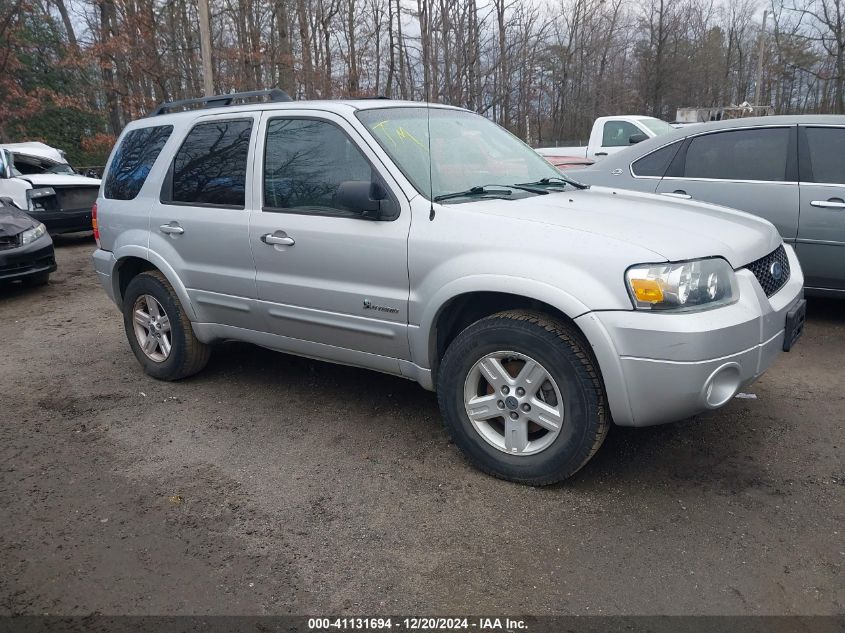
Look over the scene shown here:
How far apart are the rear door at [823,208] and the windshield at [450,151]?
7.66 ft

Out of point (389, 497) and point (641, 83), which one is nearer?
point (389, 497)

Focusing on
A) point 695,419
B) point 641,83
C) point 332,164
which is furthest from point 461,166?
point 641,83

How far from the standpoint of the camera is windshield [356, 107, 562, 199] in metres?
3.69

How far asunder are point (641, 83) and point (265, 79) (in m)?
24.7

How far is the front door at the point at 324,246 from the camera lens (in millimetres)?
3621

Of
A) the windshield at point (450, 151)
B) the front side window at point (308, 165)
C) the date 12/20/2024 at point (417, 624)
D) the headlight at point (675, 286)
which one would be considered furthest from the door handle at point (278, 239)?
the date 12/20/2024 at point (417, 624)

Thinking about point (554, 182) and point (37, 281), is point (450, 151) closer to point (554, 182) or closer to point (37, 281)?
point (554, 182)

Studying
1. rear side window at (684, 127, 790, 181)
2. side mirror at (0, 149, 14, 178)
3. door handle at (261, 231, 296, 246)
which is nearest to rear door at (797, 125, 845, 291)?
rear side window at (684, 127, 790, 181)

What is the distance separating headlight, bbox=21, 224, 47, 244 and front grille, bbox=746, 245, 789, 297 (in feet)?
26.7

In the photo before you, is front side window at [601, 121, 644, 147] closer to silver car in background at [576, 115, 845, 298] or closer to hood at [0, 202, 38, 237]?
silver car in background at [576, 115, 845, 298]

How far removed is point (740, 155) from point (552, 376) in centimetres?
379

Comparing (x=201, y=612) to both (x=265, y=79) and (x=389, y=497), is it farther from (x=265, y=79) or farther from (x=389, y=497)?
(x=265, y=79)

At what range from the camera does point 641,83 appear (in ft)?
132

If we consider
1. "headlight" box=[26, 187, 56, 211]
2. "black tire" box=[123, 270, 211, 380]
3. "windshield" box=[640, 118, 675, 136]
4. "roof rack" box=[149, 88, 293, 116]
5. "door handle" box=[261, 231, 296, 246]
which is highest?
"roof rack" box=[149, 88, 293, 116]
